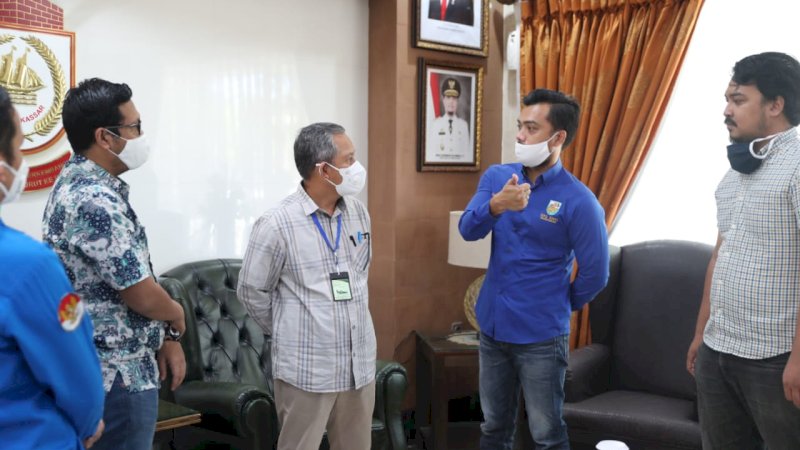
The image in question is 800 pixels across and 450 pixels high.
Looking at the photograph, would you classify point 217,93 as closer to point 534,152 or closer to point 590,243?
point 534,152

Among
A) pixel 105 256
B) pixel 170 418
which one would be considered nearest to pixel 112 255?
pixel 105 256

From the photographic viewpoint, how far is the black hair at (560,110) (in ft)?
8.45

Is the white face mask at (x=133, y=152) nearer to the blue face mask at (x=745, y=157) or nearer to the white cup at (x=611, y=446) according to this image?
the blue face mask at (x=745, y=157)

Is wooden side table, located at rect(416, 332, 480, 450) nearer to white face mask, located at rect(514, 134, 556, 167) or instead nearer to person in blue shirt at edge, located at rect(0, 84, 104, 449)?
Result: white face mask, located at rect(514, 134, 556, 167)

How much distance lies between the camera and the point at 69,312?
125cm

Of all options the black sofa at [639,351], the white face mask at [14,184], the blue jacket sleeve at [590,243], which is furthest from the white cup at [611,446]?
the white face mask at [14,184]

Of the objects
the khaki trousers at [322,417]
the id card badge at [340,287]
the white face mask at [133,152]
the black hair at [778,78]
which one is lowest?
the khaki trousers at [322,417]

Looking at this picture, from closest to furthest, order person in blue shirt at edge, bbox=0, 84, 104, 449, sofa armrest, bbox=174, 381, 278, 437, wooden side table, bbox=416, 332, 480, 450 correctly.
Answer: person in blue shirt at edge, bbox=0, 84, 104, 449 < sofa armrest, bbox=174, 381, 278, 437 < wooden side table, bbox=416, 332, 480, 450

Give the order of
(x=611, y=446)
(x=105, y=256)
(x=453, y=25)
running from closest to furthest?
(x=105, y=256), (x=611, y=446), (x=453, y=25)

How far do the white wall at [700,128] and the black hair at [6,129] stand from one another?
2.99m

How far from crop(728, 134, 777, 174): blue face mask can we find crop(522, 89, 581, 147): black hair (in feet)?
2.03

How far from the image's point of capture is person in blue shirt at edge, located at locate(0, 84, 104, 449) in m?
1.18

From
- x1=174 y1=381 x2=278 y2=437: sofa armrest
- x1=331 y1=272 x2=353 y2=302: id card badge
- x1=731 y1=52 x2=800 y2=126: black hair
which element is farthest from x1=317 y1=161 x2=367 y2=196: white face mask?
x1=731 y1=52 x2=800 y2=126: black hair

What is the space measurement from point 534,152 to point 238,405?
1407 mm
